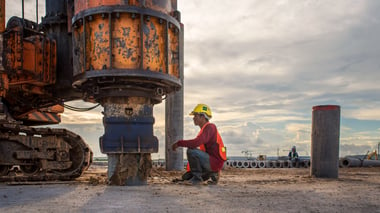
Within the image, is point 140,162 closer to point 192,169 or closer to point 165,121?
point 192,169

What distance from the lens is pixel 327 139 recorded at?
12.7 metres

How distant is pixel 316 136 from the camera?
12883 millimetres

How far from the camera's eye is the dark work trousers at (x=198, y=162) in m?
9.84

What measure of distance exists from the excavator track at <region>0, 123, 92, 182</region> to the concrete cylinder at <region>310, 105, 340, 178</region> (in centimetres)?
682

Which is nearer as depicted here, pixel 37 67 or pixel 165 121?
pixel 37 67

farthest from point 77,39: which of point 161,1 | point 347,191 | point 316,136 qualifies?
point 316,136

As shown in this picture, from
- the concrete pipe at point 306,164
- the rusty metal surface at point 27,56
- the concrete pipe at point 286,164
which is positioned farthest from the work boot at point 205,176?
the concrete pipe at point 286,164

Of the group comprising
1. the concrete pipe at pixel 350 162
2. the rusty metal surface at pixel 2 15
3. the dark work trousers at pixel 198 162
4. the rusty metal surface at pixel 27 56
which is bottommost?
the concrete pipe at pixel 350 162

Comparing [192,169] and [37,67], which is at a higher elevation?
[37,67]

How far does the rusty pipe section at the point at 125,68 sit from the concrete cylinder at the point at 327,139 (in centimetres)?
553

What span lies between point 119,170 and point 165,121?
304 inches

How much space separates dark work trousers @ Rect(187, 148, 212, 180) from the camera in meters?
9.84

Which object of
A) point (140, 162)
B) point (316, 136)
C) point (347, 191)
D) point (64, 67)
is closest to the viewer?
point (347, 191)

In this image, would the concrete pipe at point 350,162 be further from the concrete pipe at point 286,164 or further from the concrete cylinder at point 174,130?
the concrete cylinder at point 174,130
